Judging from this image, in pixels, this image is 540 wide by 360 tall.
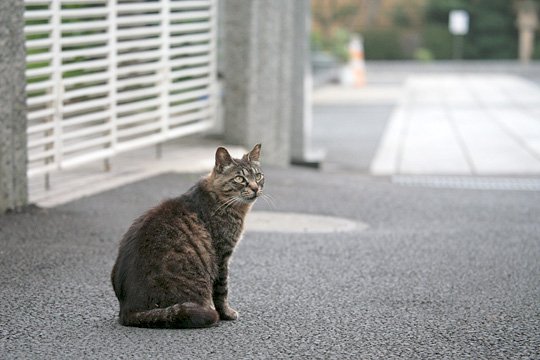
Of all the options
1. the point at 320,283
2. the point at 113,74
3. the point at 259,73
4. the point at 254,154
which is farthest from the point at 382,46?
the point at 254,154

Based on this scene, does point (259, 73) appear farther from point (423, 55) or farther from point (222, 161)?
point (423, 55)

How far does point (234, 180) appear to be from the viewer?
6355 millimetres

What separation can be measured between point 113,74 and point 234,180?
585cm

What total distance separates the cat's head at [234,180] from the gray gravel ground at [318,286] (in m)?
0.75

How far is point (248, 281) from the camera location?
7.54 metres

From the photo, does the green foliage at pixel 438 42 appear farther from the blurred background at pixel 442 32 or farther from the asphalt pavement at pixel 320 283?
the asphalt pavement at pixel 320 283

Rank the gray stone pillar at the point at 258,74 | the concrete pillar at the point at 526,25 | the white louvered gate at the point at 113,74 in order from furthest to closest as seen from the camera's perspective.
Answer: the concrete pillar at the point at 526,25 < the gray stone pillar at the point at 258,74 < the white louvered gate at the point at 113,74

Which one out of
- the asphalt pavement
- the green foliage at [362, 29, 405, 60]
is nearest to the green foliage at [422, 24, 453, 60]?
the green foliage at [362, 29, 405, 60]

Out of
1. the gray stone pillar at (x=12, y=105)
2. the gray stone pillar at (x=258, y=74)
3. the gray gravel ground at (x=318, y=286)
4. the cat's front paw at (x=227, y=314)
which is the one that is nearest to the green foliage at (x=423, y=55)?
the gray stone pillar at (x=258, y=74)

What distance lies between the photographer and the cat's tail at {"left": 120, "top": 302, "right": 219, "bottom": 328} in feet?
19.0

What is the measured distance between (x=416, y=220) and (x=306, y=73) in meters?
6.66

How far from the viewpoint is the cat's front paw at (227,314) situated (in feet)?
20.6

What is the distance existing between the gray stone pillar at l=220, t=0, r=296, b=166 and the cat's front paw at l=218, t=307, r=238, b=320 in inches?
321

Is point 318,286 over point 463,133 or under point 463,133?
over
